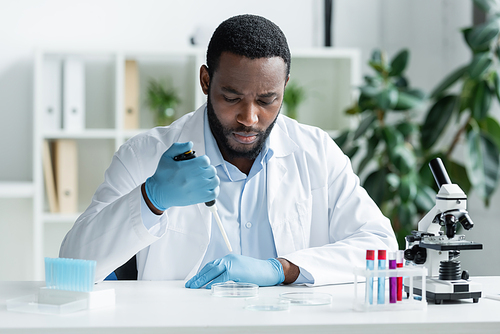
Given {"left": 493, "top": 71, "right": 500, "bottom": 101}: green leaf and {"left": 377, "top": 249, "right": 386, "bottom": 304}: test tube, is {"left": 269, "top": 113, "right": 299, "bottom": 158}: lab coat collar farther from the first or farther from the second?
{"left": 493, "top": 71, "right": 500, "bottom": 101}: green leaf

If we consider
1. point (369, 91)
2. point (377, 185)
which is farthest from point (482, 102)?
point (377, 185)

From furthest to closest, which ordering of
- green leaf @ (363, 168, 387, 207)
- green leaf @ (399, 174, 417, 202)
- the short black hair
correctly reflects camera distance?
green leaf @ (363, 168, 387, 207), green leaf @ (399, 174, 417, 202), the short black hair

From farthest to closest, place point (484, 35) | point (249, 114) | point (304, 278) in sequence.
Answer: point (484, 35), point (249, 114), point (304, 278)

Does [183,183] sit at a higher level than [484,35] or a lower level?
lower

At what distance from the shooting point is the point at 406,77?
3307 mm

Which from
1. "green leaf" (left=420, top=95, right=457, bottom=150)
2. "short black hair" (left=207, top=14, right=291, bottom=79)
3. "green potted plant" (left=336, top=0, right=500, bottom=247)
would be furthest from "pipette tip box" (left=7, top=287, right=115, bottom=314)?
"green leaf" (left=420, top=95, right=457, bottom=150)

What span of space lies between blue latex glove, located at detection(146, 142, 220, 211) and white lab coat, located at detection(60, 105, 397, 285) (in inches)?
2.2

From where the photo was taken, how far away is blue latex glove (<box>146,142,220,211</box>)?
127 centimetres

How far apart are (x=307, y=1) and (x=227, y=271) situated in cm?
227

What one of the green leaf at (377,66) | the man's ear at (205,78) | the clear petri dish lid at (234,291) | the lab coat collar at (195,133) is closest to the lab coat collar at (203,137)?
the lab coat collar at (195,133)

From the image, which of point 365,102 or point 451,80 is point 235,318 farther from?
point 451,80

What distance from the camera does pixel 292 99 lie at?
3.04 m

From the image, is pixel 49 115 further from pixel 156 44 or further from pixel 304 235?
pixel 304 235

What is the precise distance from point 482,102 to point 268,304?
2.01 m
